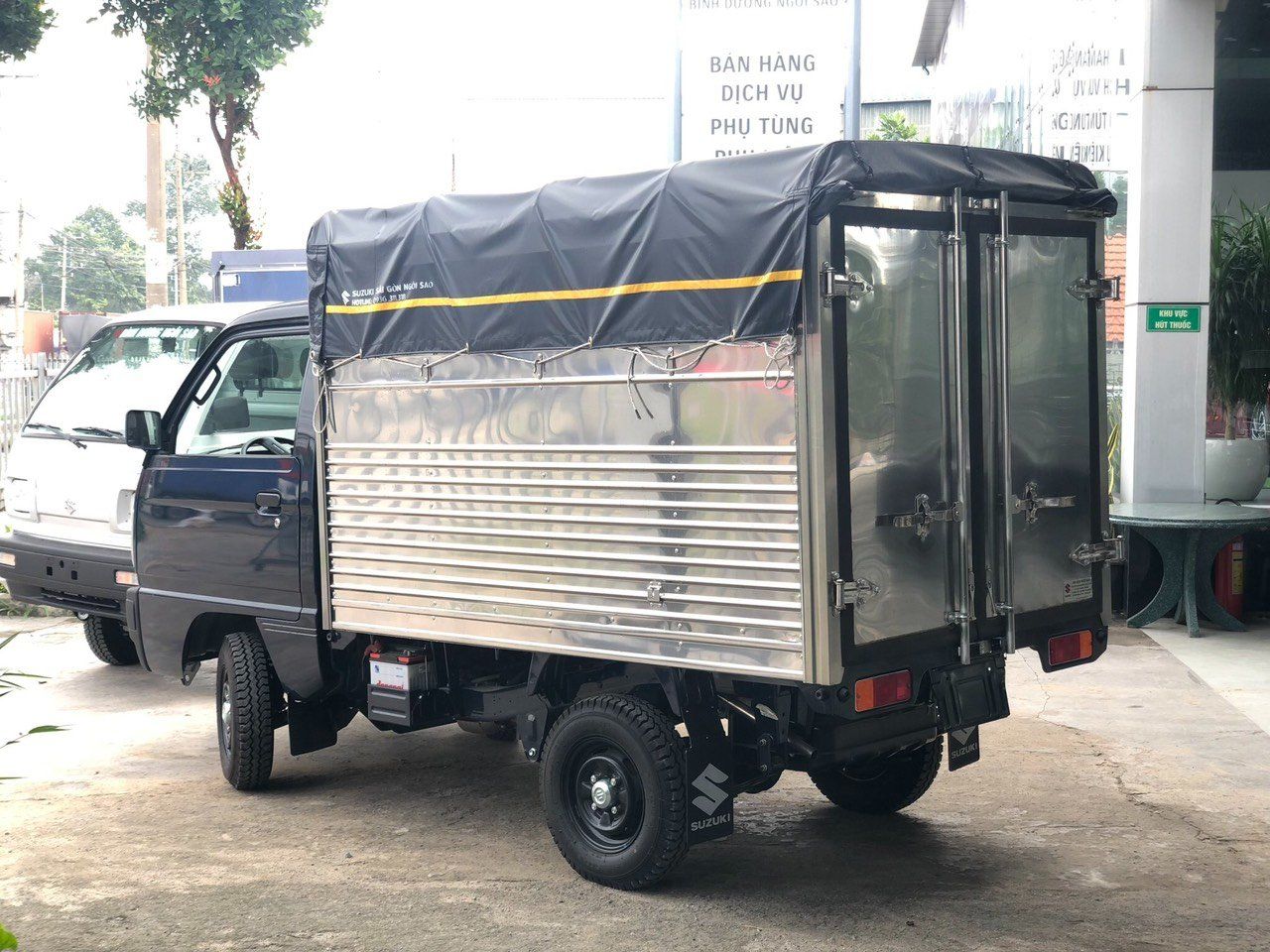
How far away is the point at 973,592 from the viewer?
16.4 ft

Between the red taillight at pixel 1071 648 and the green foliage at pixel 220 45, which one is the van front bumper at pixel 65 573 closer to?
the red taillight at pixel 1071 648

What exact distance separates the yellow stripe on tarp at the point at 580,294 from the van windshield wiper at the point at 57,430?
353cm

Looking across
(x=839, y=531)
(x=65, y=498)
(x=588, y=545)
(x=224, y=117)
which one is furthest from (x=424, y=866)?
(x=224, y=117)

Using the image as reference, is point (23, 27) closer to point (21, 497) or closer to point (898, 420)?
point (21, 497)

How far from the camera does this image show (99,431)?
8.86 m

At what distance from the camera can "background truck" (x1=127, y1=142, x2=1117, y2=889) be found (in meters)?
4.59

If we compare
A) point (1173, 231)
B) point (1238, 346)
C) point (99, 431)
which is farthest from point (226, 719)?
point (1238, 346)

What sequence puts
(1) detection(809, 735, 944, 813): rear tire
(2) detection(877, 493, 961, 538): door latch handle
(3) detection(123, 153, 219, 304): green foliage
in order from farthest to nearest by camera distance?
(3) detection(123, 153, 219, 304): green foliage < (1) detection(809, 735, 944, 813): rear tire < (2) detection(877, 493, 961, 538): door latch handle

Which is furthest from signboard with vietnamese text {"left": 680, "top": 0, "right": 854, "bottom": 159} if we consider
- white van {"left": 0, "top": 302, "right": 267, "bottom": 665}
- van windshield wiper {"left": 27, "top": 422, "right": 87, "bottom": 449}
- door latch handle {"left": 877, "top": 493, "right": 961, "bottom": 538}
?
door latch handle {"left": 877, "top": 493, "right": 961, "bottom": 538}

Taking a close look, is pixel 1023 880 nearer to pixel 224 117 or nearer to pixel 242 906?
pixel 242 906

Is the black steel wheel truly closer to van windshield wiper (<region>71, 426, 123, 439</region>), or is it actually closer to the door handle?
the door handle

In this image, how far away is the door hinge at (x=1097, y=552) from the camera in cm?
538

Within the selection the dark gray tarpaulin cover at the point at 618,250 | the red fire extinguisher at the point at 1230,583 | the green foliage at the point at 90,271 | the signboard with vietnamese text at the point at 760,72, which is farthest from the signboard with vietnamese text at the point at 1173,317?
the green foliage at the point at 90,271

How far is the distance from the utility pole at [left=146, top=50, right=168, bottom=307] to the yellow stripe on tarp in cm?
1121
